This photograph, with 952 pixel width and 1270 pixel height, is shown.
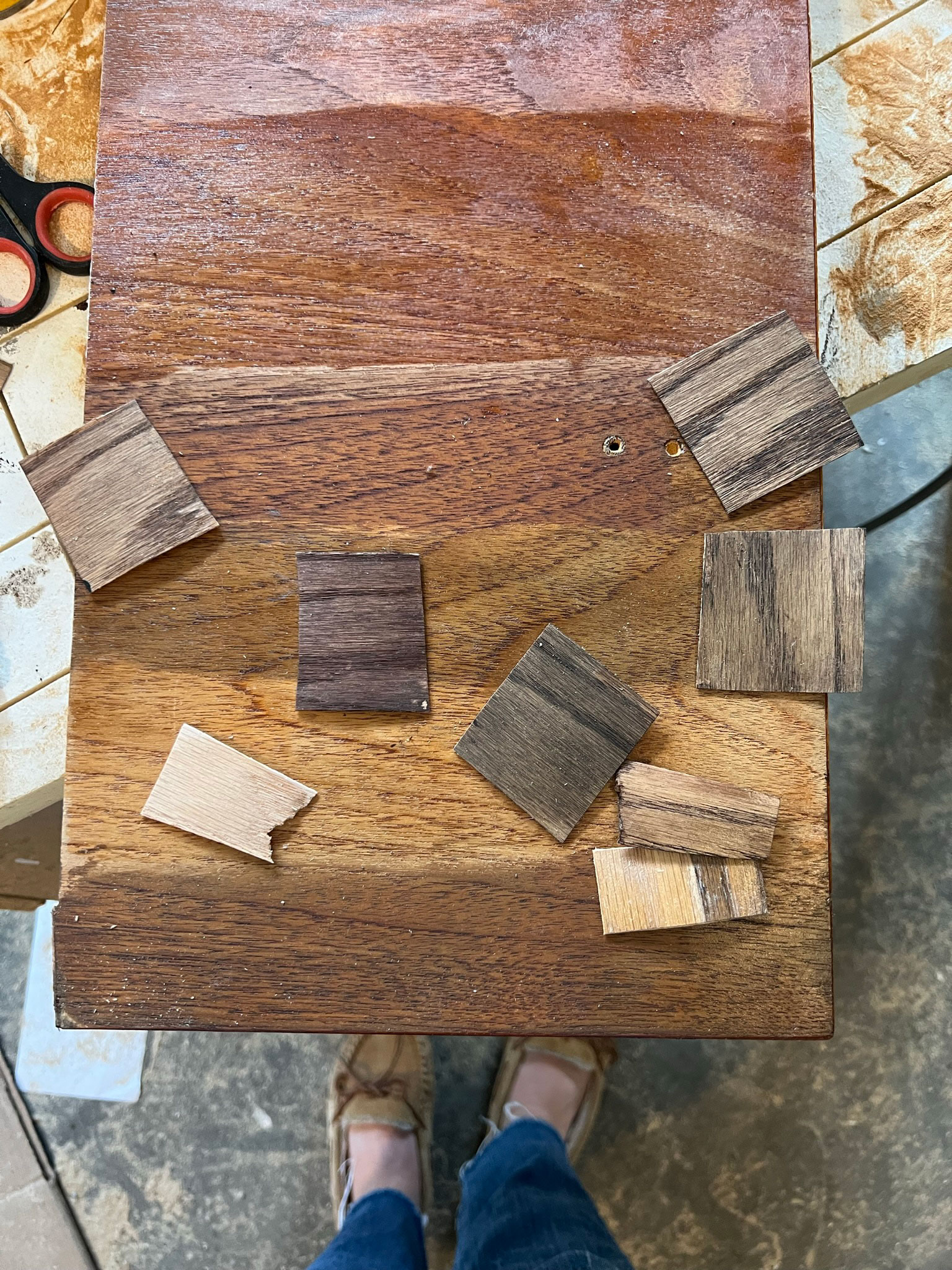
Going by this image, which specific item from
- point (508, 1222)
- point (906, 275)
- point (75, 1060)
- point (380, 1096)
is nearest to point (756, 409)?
point (906, 275)

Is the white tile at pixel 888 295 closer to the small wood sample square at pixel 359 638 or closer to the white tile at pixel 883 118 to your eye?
the white tile at pixel 883 118

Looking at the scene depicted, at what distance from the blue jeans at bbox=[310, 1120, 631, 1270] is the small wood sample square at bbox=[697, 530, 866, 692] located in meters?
0.76

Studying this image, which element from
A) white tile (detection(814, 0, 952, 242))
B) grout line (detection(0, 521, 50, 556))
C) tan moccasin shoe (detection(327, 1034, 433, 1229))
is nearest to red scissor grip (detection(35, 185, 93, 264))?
grout line (detection(0, 521, 50, 556))

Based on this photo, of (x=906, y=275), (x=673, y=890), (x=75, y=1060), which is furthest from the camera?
(x=75, y=1060)

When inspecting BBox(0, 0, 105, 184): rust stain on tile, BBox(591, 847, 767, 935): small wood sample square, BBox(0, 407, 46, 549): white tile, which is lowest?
BBox(591, 847, 767, 935): small wood sample square

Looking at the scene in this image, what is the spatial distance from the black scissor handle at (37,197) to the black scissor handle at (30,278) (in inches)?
0.6

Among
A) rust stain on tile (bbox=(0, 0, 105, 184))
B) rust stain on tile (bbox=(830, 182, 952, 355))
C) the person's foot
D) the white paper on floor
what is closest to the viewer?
rust stain on tile (bbox=(830, 182, 952, 355))

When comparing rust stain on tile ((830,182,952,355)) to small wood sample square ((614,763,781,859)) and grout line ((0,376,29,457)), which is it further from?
grout line ((0,376,29,457))

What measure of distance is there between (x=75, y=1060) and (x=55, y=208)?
1.43 metres

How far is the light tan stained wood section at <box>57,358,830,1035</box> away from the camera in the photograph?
0.81m

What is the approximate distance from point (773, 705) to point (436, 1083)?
3.52 feet

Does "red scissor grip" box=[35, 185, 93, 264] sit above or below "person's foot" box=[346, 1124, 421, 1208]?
above

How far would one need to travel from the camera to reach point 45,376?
1.07m

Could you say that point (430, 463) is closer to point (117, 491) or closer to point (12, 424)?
point (117, 491)
